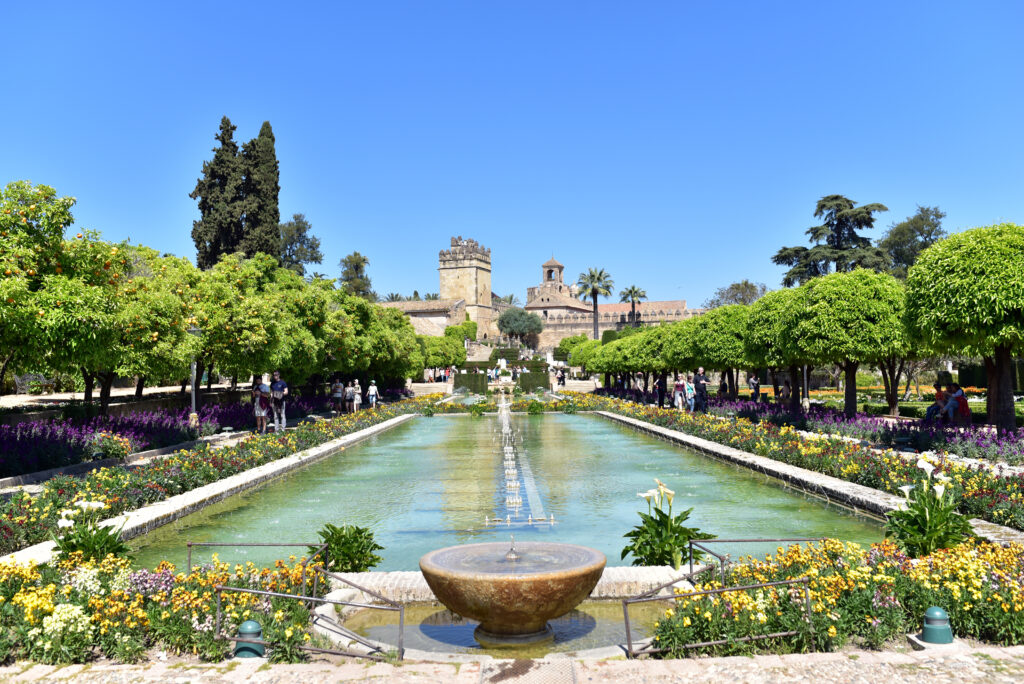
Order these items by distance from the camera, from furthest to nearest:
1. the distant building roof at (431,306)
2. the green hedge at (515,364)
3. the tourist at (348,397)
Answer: the distant building roof at (431,306), the green hedge at (515,364), the tourist at (348,397)

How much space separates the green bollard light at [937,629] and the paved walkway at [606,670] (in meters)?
0.12

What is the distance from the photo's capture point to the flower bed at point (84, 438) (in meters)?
12.1

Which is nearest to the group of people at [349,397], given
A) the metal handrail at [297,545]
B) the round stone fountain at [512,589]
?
the metal handrail at [297,545]

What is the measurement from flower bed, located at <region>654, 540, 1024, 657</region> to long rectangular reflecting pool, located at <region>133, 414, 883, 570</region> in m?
2.48

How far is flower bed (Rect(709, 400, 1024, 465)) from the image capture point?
39.3ft

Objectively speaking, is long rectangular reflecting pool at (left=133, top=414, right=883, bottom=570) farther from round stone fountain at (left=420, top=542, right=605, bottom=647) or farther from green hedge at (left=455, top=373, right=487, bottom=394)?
green hedge at (left=455, top=373, right=487, bottom=394)

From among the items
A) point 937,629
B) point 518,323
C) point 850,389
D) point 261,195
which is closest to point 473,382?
point 261,195

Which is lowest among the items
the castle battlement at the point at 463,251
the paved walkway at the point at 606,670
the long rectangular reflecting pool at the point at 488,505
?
the long rectangular reflecting pool at the point at 488,505

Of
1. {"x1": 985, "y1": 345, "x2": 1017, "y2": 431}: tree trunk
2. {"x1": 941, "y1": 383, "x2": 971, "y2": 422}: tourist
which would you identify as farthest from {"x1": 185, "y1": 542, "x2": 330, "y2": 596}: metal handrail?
{"x1": 941, "y1": 383, "x2": 971, "y2": 422}: tourist

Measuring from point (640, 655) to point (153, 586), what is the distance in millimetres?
3449

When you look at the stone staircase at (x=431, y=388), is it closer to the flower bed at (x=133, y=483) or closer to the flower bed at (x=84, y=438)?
the flower bed at (x=84, y=438)

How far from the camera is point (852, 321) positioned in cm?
1719

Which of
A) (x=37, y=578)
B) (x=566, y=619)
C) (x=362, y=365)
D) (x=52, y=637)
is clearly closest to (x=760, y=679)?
(x=566, y=619)

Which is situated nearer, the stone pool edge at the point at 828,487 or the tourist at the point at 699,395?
the stone pool edge at the point at 828,487
